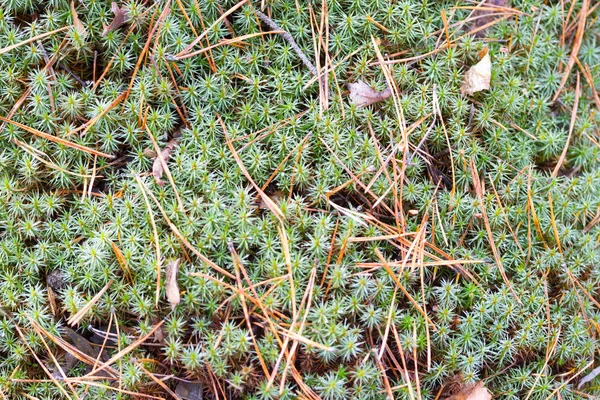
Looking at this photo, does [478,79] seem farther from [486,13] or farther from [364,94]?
[364,94]


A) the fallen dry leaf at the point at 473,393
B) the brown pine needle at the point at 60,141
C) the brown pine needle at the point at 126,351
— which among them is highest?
the brown pine needle at the point at 60,141

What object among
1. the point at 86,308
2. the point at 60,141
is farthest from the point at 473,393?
the point at 60,141

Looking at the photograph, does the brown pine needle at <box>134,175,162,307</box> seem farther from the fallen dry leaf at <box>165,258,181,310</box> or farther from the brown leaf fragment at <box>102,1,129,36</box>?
the brown leaf fragment at <box>102,1,129,36</box>

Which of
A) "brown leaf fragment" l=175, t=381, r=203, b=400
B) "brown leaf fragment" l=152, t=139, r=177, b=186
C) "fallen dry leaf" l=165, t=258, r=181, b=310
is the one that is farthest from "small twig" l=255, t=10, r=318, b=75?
"brown leaf fragment" l=175, t=381, r=203, b=400

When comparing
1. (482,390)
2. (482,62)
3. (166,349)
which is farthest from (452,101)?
(166,349)

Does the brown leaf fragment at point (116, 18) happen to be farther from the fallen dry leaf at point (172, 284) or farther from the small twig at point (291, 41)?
the fallen dry leaf at point (172, 284)

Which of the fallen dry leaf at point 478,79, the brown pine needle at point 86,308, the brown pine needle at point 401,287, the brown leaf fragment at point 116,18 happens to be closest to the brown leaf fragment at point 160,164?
the brown pine needle at point 86,308
